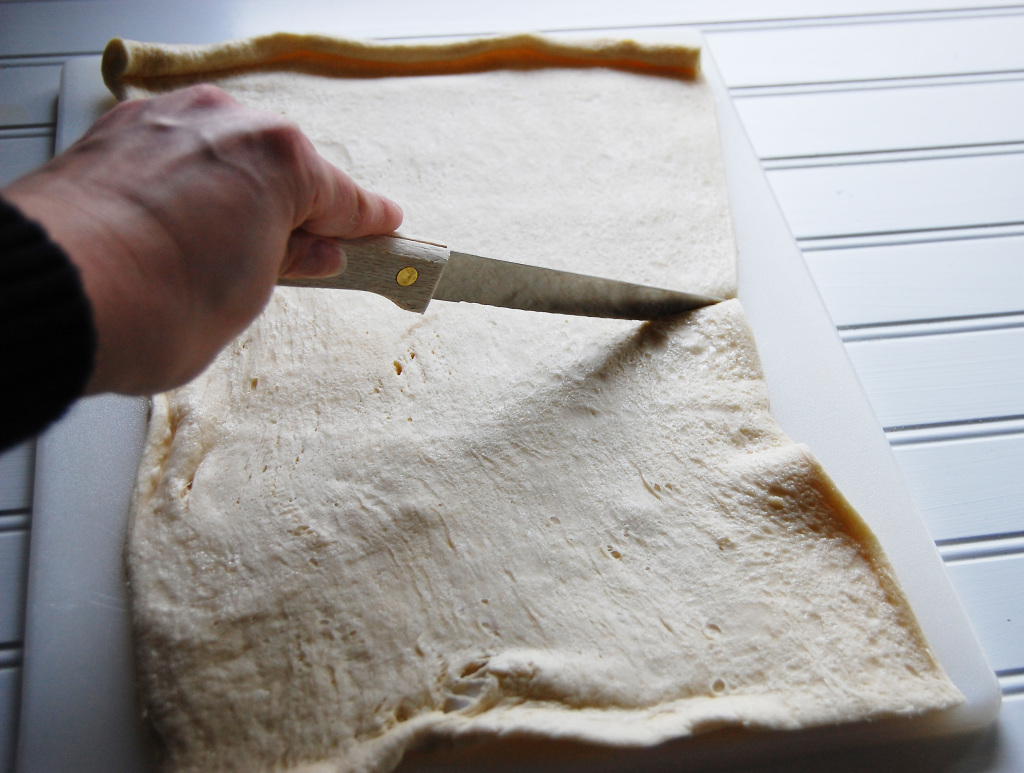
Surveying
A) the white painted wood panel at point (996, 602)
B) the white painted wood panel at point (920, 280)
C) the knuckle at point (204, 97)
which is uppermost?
the white painted wood panel at point (920, 280)

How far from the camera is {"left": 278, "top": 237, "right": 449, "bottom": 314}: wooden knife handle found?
871mm

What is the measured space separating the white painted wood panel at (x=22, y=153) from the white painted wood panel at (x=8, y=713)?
0.90 metres

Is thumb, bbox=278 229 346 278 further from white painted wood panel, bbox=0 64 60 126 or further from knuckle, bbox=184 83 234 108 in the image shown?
white painted wood panel, bbox=0 64 60 126

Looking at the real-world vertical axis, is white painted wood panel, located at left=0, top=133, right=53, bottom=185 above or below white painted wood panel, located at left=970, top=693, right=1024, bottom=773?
below

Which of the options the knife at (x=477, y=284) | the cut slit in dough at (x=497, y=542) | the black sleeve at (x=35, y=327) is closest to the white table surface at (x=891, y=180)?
the cut slit in dough at (x=497, y=542)

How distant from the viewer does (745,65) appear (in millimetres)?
1722

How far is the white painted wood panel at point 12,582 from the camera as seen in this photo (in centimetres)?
93

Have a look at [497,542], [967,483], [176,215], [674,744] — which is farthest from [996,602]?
[176,215]

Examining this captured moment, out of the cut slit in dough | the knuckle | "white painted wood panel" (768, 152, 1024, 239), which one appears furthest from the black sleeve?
"white painted wood panel" (768, 152, 1024, 239)

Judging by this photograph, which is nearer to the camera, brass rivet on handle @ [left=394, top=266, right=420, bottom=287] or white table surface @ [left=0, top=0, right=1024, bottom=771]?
brass rivet on handle @ [left=394, top=266, right=420, bottom=287]

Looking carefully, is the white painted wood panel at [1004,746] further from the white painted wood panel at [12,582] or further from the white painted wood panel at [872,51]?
the white painted wood panel at [872,51]

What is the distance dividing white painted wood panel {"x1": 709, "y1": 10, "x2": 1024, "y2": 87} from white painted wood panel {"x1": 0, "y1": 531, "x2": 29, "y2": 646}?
62.4 inches

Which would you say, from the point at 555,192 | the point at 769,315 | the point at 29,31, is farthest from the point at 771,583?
the point at 29,31

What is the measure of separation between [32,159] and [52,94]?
0.20 metres
